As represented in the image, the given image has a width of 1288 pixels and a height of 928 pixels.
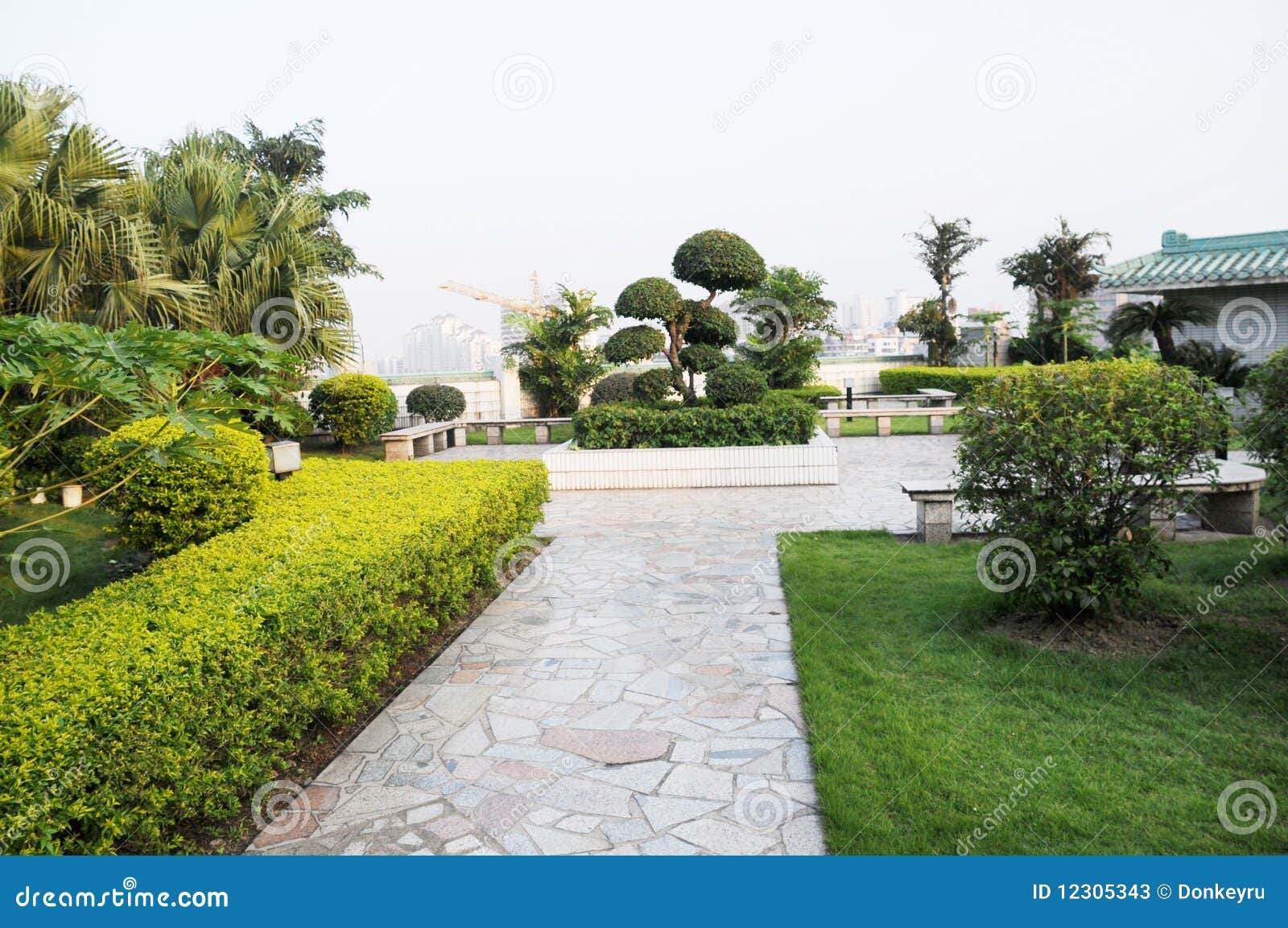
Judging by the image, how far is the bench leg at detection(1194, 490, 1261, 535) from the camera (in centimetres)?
714

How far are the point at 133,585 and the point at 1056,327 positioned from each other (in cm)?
2156

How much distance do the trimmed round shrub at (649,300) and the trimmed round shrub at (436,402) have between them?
7.09m

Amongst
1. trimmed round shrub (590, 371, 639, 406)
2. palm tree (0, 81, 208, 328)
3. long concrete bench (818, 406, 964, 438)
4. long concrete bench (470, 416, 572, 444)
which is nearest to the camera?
palm tree (0, 81, 208, 328)

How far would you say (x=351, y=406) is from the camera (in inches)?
572

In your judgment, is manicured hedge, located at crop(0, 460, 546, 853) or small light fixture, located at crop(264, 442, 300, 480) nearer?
manicured hedge, located at crop(0, 460, 546, 853)

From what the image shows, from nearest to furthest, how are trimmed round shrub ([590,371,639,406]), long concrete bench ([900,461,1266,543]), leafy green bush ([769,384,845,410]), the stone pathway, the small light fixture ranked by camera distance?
1. the stone pathway
2. long concrete bench ([900,461,1266,543])
3. the small light fixture
4. leafy green bush ([769,384,845,410])
5. trimmed round shrub ([590,371,639,406])

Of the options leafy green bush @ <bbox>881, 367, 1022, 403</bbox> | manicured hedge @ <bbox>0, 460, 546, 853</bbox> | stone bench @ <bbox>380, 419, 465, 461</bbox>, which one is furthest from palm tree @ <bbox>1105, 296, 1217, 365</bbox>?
manicured hedge @ <bbox>0, 460, 546, 853</bbox>

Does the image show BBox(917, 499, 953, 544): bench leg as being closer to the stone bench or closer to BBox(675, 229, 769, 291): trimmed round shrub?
BBox(675, 229, 769, 291): trimmed round shrub

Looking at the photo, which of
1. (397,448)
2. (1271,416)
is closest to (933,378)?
(397,448)

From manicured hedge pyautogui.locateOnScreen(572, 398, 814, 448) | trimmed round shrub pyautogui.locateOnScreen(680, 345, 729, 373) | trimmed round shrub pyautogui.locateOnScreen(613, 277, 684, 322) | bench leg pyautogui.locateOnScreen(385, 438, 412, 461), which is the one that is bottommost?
bench leg pyautogui.locateOnScreen(385, 438, 412, 461)

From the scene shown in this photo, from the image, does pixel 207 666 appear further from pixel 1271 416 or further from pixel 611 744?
pixel 1271 416

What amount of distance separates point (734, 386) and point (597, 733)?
894cm

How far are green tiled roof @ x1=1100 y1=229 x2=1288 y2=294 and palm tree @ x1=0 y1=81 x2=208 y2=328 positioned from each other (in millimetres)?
13518

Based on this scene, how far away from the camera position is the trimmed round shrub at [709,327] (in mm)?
13641
